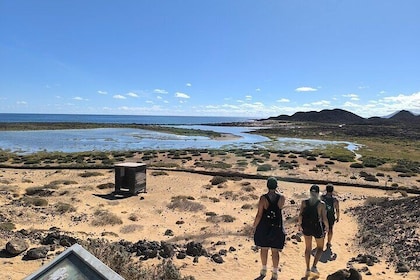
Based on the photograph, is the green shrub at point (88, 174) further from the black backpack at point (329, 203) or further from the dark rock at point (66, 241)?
the black backpack at point (329, 203)

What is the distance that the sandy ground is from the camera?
29.2ft

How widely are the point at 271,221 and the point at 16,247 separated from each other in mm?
6299

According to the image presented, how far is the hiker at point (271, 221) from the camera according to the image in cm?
696

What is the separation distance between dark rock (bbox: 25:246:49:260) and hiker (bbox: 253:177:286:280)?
525 centimetres

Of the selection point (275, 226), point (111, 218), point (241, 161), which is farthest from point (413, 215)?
point (241, 161)

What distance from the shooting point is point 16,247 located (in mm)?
8961

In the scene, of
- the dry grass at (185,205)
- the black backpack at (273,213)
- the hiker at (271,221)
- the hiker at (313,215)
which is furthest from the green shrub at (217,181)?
the black backpack at (273,213)

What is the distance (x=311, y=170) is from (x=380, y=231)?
20.4 m

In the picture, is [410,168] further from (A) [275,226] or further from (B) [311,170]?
(A) [275,226]

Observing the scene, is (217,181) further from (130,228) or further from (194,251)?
(194,251)

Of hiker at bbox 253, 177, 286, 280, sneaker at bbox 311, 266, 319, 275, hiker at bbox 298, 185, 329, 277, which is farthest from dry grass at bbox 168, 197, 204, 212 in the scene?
hiker at bbox 253, 177, 286, 280

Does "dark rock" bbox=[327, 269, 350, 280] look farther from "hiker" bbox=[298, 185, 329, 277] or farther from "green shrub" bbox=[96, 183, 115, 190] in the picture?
"green shrub" bbox=[96, 183, 115, 190]

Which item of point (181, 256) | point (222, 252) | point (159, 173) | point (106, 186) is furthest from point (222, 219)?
point (159, 173)

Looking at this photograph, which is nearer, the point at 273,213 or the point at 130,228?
the point at 273,213
